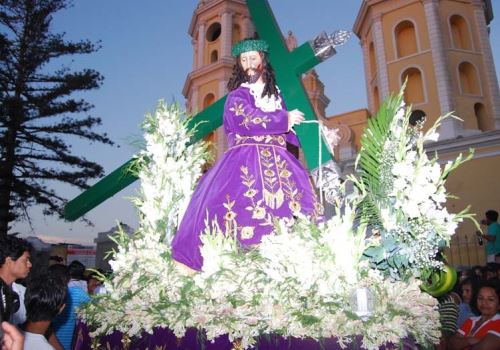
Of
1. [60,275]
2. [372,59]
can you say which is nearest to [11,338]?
[60,275]

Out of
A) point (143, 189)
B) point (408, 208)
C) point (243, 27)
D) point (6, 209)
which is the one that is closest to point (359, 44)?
point (243, 27)

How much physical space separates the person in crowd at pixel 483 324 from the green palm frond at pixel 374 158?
5.85ft

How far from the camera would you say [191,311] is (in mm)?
2568

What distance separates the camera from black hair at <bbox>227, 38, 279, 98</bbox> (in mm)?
4191

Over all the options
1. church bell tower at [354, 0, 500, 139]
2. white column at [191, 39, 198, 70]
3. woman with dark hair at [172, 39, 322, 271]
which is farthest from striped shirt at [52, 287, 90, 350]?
white column at [191, 39, 198, 70]

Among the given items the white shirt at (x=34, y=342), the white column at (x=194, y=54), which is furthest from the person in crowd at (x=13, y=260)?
the white column at (x=194, y=54)

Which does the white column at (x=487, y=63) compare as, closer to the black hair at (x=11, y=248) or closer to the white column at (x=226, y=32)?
the white column at (x=226, y=32)

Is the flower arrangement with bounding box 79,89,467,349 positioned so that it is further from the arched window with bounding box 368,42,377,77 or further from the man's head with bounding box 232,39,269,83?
the arched window with bounding box 368,42,377,77

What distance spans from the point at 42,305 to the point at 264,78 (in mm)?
2777

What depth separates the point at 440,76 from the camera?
60.0 feet

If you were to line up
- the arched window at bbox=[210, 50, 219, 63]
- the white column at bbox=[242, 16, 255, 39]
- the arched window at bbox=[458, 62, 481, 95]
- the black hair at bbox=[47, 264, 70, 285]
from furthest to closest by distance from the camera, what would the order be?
the arched window at bbox=[210, 50, 219, 63]
the white column at bbox=[242, 16, 255, 39]
the arched window at bbox=[458, 62, 481, 95]
the black hair at bbox=[47, 264, 70, 285]

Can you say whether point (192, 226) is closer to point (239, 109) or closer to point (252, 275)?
point (252, 275)

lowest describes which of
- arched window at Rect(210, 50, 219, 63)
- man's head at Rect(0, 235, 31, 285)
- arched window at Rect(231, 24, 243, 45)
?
man's head at Rect(0, 235, 31, 285)

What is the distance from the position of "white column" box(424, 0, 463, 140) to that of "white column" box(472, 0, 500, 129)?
7.04ft
